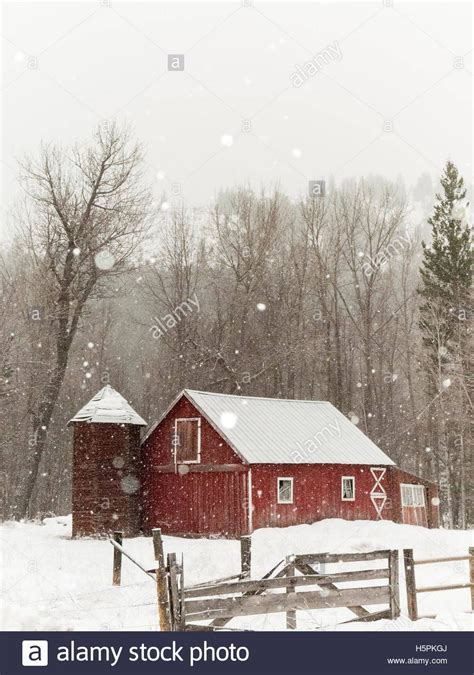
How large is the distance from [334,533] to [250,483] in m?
3.28

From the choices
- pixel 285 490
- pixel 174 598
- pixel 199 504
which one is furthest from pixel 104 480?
pixel 174 598

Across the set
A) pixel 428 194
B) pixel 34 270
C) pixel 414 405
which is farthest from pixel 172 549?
pixel 428 194

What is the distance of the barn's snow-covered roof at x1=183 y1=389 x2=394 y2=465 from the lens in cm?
2655

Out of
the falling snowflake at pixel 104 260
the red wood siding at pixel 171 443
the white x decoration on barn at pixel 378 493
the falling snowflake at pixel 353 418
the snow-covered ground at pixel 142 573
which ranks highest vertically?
the falling snowflake at pixel 104 260

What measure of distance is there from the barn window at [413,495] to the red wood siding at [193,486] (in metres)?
8.34

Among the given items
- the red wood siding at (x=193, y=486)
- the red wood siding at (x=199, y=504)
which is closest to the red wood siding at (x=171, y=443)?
the red wood siding at (x=193, y=486)

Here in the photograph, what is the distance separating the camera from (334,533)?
24.9m

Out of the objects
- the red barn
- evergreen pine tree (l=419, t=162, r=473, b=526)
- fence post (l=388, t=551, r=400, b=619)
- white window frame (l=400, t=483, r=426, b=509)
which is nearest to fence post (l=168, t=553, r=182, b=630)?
fence post (l=388, t=551, r=400, b=619)

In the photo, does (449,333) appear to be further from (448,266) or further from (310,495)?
(310,495)

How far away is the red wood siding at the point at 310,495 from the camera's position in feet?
85.1

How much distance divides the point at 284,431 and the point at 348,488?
3330 millimetres

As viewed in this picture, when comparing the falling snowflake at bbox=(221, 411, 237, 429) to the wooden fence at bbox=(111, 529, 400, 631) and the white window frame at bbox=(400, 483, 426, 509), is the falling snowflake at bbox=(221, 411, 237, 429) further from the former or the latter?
the wooden fence at bbox=(111, 529, 400, 631)

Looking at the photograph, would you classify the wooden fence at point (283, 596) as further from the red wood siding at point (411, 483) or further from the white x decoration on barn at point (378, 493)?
the red wood siding at point (411, 483)
